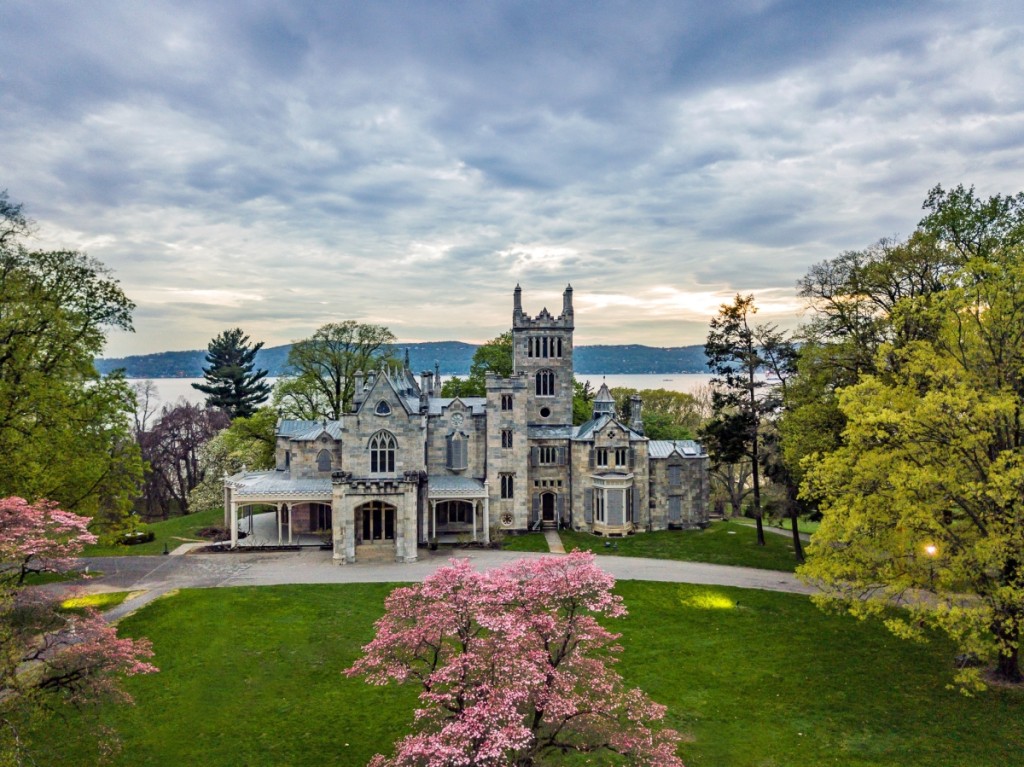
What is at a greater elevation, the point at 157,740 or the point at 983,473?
the point at 983,473

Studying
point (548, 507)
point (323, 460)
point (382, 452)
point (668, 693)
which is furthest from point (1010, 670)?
point (323, 460)

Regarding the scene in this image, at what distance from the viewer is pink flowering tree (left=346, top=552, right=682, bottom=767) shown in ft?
37.7

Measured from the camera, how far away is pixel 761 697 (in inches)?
688

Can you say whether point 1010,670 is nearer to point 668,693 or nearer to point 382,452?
point 668,693

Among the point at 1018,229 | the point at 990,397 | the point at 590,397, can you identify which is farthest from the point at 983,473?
the point at 590,397

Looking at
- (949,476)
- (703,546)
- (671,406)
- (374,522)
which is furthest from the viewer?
(671,406)

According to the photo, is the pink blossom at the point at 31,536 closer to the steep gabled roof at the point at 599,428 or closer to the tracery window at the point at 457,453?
the tracery window at the point at 457,453

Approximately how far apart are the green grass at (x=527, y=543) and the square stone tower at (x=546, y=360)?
7899 mm

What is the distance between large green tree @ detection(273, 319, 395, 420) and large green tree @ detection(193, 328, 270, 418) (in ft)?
48.9

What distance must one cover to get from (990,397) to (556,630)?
12573 mm

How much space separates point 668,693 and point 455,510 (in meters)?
23.3

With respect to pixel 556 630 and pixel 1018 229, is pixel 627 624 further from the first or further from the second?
pixel 1018 229

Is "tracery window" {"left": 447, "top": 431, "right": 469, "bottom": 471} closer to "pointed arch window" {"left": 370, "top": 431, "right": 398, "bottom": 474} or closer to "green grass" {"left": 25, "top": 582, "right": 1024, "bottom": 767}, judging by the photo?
"pointed arch window" {"left": 370, "top": 431, "right": 398, "bottom": 474}

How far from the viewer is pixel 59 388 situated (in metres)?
20.4
